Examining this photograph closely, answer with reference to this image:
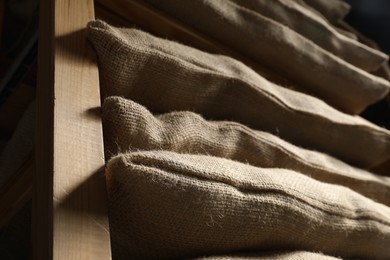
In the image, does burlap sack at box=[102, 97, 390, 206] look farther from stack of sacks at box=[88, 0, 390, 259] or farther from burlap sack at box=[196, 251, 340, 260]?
burlap sack at box=[196, 251, 340, 260]

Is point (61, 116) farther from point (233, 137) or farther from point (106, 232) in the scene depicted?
point (233, 137)

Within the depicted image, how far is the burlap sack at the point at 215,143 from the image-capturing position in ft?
2.03

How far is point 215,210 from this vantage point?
602 mm

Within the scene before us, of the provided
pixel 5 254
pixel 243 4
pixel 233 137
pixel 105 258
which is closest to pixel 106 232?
pixel 105 258

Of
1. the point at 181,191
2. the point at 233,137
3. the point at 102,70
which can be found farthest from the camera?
the point at 233,137

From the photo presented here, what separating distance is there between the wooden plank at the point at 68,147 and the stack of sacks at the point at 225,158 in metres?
0.03

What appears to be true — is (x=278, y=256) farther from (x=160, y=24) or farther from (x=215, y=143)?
(x=160, y=24)

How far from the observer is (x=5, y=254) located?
91 centimetres

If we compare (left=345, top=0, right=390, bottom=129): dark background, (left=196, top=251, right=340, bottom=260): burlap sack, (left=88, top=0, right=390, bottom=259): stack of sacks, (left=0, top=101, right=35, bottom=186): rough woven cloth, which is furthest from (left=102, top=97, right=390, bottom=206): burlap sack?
(left=345, top=0, right=390, bottom=129): dark background

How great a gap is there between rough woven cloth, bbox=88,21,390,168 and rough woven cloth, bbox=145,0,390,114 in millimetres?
117

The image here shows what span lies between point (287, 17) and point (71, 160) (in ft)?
3.13

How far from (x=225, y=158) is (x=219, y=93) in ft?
0.53

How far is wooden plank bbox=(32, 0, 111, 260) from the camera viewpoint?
1.49 ft

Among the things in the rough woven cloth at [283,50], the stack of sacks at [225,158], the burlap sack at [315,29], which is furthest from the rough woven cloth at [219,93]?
the burlap sack at [315,29]
